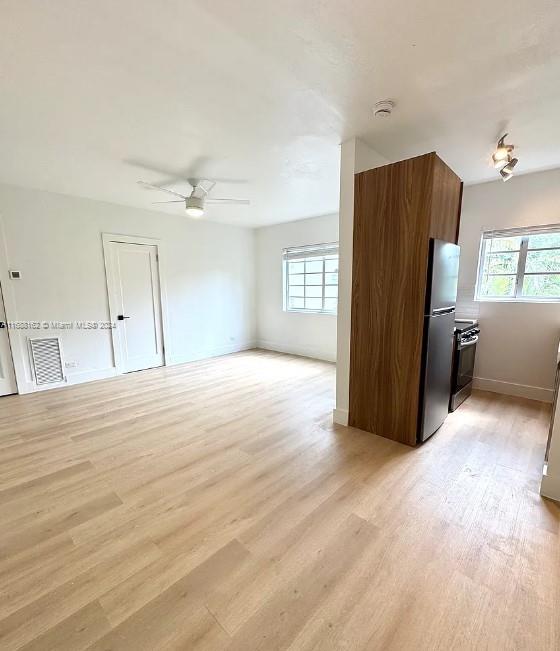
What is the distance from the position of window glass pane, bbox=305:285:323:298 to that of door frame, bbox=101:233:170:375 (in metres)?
2.69

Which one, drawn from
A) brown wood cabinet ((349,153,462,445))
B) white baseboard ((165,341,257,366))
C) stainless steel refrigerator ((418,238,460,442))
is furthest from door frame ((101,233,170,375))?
stainless steel refrigerator ((418,238,460,442))

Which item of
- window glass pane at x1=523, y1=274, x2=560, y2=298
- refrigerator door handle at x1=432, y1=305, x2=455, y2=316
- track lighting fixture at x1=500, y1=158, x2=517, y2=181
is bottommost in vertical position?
refrigerator door handle at x1=432, y1=305, x2=455, y2=316

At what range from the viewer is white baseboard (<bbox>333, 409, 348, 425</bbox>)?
2.91 m

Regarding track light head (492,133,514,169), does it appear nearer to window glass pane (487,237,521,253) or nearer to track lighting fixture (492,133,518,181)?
track lighting fixture (492,133,518,181)

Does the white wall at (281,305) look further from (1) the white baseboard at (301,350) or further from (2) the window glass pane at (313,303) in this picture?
(2) the window glass pane at (313,303)

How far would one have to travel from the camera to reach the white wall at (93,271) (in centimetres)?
378

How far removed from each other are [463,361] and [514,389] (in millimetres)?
963

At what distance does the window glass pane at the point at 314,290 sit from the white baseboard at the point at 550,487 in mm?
4180

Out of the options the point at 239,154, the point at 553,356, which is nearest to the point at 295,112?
the point at 239,154

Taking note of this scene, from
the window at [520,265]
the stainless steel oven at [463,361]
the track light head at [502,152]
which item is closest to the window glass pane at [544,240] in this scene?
the window at [520,265]

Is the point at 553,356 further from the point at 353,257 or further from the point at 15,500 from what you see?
the point at 15,500

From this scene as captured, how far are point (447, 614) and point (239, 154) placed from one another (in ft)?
11.4

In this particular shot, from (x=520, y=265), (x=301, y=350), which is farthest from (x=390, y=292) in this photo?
(x=301, y=350)

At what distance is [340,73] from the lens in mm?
1759
